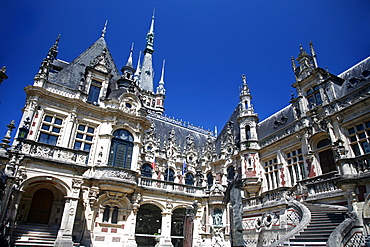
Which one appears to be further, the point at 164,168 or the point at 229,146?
the point at 229,146

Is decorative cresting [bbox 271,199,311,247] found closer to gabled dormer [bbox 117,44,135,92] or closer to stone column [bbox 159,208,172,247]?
stone column [bbox 159,208,172,247]

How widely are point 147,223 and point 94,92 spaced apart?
14291 mm

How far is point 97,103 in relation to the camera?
72.1 ft

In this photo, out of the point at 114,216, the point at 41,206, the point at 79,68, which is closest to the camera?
the point at 41,206

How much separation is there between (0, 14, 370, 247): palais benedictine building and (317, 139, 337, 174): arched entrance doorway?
76 mm

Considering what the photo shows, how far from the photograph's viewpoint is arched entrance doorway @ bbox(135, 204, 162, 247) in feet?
77.5

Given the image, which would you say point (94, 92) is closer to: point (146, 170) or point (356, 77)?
point (146, 170)

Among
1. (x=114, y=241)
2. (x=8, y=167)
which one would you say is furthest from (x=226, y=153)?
(x=8, y=167)

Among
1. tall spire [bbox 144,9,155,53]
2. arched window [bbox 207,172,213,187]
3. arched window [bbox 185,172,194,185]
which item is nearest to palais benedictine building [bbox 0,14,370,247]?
arched window [bbox 185,172,194,185]

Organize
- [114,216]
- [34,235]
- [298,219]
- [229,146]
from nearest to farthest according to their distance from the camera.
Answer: [298,219], [34,235], [114,216], [229,146]

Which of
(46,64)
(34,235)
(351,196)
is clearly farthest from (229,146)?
(46,64)

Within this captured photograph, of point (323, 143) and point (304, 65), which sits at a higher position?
point (304, 65)

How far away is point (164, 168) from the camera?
2603 cm

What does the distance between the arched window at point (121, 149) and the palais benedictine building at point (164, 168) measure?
0.09 metres
